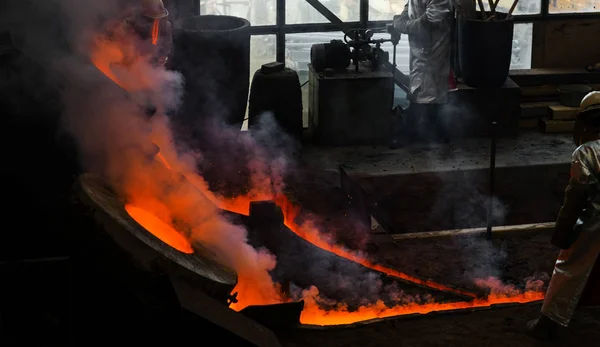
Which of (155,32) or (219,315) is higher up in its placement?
(155,32)

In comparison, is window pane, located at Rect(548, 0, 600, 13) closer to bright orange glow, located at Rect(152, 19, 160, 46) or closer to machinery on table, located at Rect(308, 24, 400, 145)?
machinery on table, located at Rect(308, 24, 400, 145)

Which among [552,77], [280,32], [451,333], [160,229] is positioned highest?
[280,32]

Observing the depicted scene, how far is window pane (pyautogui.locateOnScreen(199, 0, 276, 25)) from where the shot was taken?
7.43 meters

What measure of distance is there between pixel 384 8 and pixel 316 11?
686 mm

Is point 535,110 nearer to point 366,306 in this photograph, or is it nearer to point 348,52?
point 348,52

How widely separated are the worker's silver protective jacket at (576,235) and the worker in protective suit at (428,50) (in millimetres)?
3165

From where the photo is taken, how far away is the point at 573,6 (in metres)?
8.05

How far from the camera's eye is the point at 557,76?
7844 mm

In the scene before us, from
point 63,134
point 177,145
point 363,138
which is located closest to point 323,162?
point 363,138

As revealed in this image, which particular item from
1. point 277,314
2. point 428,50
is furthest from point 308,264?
point 428,50

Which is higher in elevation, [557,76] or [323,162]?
[557,76]

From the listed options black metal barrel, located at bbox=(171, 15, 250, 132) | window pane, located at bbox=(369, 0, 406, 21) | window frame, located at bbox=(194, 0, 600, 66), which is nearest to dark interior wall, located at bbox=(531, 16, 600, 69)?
window pane, located at bbox=(369, 0, 406, 21)

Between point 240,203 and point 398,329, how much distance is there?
1.69m

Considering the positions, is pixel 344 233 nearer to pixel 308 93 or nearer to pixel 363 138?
pixel 363 138
